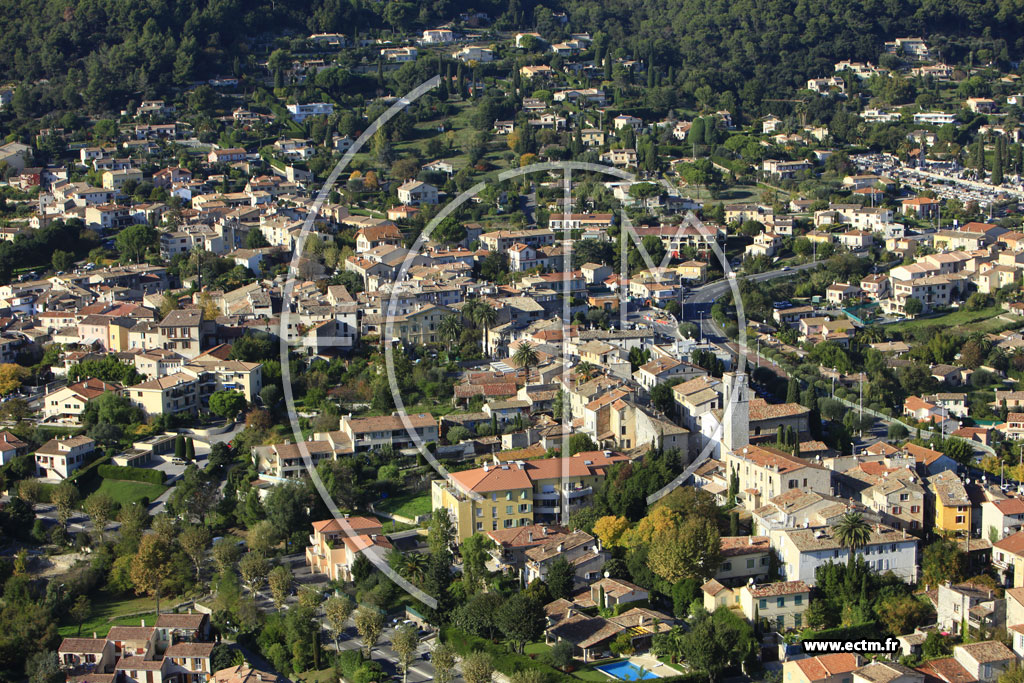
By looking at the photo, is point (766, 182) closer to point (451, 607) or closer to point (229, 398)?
point (229, 398)

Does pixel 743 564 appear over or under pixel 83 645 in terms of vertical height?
over

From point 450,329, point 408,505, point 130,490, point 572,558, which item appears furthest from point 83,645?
point 450,329

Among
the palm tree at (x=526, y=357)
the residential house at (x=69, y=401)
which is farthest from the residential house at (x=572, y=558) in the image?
the residential house at (x=69, y=401)

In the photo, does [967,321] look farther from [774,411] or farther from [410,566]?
[410,566]

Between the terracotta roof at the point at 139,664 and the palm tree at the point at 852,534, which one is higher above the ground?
the palm tree at the point at 852,534

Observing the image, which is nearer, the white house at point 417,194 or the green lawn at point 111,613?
the green lawn at point 111,613

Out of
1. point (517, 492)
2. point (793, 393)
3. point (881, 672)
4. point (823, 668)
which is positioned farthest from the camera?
point (793, 393)

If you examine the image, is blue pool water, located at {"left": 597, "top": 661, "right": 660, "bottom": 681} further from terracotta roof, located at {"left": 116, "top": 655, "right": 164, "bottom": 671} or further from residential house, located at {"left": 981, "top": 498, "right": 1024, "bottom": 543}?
terracotta roof, located at {"left": 116, "top": 655, "right": 164, "bottom": 671}

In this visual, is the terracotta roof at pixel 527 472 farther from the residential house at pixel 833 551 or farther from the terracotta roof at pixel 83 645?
the terracotta roof at pixel 83 645
